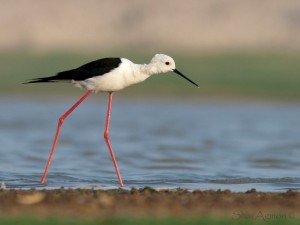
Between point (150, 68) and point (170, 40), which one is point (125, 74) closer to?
point (150, 68)

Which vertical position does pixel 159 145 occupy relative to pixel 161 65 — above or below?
above

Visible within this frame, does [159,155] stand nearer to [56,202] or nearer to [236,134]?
[236,134]

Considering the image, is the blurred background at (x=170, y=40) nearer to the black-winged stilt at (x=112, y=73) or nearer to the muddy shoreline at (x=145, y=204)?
the black-winged stilt at (x=112, y=73)

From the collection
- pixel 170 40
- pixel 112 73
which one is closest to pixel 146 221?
pixel 112 73

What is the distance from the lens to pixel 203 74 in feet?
127

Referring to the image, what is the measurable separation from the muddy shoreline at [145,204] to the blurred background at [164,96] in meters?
2.20

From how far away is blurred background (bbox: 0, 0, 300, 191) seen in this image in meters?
15.1

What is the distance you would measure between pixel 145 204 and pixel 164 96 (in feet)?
76.0

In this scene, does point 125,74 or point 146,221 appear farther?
point 125,74

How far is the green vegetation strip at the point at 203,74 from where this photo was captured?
33.7 m

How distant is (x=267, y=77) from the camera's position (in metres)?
38.2

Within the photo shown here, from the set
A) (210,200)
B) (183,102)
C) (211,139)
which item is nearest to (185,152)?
(211,139)

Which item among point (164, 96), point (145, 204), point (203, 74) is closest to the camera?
point (145, 204)

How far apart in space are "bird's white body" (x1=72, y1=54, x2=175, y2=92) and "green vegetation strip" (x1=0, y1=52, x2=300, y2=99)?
2044 cm
